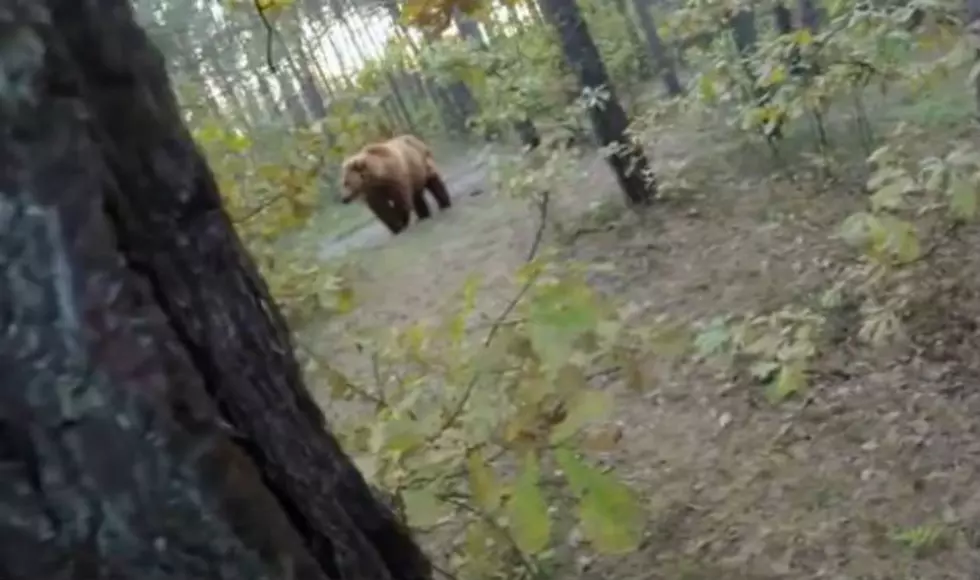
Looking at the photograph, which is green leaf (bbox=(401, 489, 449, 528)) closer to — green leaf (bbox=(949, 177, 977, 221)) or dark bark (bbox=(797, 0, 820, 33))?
green leaf (bbox=(949, 177, 977, 221))

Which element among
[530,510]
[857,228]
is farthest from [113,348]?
[857,228]

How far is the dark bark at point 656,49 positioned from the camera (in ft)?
53.0

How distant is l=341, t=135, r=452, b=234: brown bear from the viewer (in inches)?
507

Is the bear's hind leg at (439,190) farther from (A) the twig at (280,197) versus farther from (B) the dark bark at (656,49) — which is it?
(A) the twig at (280,197)

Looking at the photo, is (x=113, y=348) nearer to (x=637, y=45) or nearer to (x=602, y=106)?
(x=602, y=106)

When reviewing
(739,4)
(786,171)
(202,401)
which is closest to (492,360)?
(202,401)

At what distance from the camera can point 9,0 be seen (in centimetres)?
97

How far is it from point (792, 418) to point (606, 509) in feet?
12.8

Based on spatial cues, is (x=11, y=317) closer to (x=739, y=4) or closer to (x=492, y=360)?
(x=492, y=360)

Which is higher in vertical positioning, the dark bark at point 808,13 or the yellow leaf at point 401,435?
the dark bark at point 808,13

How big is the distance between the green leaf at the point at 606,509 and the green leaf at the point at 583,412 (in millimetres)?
263

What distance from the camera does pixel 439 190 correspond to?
13.9 meters

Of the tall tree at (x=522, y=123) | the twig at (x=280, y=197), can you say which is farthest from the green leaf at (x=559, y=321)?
the tall tree at (x=522, y=123)

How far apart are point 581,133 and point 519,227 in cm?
104
